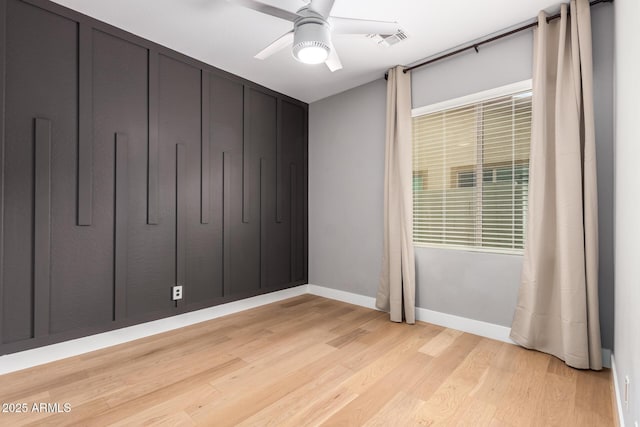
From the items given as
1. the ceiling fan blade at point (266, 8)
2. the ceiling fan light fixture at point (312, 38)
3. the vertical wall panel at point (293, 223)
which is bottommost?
the vertical wall panel at point (293, 223)

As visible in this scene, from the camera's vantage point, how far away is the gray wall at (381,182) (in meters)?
2.10

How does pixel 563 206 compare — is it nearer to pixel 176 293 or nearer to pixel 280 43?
pixel 280 43

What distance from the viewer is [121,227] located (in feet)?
8.19

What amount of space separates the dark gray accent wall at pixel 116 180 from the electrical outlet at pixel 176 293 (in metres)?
0.05

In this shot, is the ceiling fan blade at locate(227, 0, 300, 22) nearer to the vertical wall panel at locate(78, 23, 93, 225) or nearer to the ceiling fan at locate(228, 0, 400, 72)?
the ceiling fan at locate(228, 0, 400, 72)

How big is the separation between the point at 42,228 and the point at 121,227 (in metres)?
0.47

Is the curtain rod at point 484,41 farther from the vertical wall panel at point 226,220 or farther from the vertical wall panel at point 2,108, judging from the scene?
the vertical wall panel at point 2,108

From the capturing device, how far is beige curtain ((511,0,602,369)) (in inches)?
79.5

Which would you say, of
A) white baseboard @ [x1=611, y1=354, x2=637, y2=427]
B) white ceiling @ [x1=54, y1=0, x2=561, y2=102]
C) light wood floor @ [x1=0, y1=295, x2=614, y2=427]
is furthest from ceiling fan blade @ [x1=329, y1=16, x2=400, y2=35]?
white baseboard @ [x1=611, y1=354, x2=637, y2=427]

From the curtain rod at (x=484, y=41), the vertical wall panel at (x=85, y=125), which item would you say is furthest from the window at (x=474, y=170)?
the vertical wall panel at (x=85, y=125)

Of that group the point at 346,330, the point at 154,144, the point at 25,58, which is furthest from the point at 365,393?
the point at 25,58

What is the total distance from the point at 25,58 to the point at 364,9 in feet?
7.67

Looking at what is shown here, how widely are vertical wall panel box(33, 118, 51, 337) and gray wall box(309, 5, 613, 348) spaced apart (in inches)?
104

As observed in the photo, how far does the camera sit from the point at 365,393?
6.00 ft
